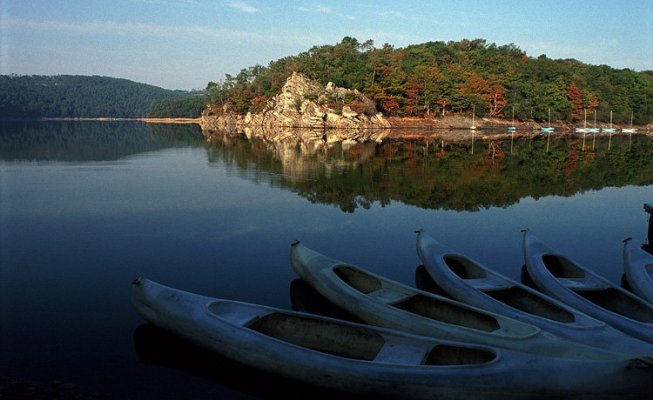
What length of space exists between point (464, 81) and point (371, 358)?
11006 cm

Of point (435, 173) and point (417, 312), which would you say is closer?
point (417, 312)

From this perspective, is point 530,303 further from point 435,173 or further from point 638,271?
point 435,173

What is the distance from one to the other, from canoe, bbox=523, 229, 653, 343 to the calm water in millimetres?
2110

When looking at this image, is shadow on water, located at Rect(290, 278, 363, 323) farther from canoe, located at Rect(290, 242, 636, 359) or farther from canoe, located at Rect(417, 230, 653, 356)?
canoe, located at Rect(417, 230, 653, 356)

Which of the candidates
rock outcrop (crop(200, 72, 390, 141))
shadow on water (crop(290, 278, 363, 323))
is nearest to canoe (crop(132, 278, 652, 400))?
shadow on water (crop(290, 278, 363, 323))

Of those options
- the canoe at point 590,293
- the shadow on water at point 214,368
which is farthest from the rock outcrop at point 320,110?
the shadow on water at point 214,368

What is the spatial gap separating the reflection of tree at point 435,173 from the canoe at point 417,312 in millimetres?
10864

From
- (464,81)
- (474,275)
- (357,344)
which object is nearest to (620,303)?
(474,275)

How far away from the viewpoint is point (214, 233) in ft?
58.9

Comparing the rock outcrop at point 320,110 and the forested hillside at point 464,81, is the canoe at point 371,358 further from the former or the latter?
the forested hillside at point 464,81

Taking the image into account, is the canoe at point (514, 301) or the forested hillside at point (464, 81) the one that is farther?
the forested hillside at point (464, 81)

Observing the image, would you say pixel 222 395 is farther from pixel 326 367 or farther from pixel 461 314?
pixel 461 314

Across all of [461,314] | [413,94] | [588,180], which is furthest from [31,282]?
[413,94]

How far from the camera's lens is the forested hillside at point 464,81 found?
4247 inches
